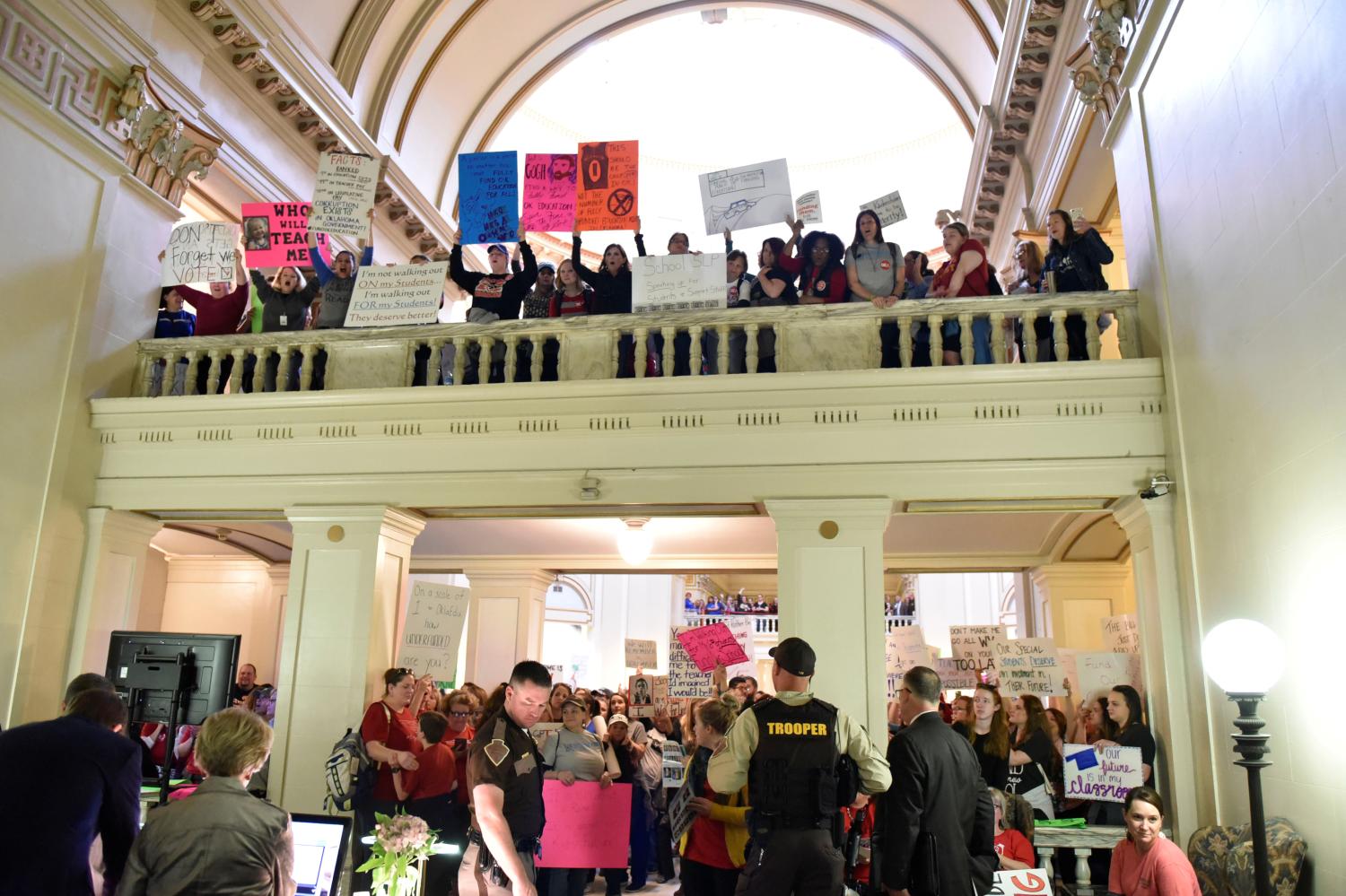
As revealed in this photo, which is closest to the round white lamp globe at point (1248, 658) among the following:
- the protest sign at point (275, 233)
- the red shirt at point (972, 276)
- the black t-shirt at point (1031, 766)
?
the black t-shirt at point (1031, 766)

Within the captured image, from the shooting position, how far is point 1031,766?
21.8 feet

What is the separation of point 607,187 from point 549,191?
0.49 meters

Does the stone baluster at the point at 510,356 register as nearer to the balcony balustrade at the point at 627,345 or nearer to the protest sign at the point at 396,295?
the balcony balustrade at the point at 627,345

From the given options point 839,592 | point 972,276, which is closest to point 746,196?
point 972,276

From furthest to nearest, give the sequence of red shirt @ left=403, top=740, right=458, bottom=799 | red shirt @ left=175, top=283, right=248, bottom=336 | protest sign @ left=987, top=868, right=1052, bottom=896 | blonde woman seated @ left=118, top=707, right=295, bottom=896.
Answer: red shirt @ left=175, top=283, right=248, bottom=336 → red shirt @ left=403, top=740, right=458, bottom=799 → protest sign @ left=987, top=868, right=1052, bottom=896 → blonde woman seated @ left=118, top=707, right=295, bottom=896

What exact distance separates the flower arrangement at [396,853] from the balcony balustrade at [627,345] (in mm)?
4153

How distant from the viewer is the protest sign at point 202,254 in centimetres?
852

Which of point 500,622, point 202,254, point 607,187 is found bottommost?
point 500,622

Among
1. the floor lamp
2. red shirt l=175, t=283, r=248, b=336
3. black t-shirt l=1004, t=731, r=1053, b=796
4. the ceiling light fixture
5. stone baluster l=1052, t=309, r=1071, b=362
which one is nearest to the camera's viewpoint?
the floor lamp

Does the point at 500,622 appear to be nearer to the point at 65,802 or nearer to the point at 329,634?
the point at 329,634

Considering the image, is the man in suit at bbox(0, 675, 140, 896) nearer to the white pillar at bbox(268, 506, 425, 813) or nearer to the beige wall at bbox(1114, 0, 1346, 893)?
the white pillar at bbox(268, 506, 425, 813)

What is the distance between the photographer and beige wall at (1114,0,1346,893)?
4527 mm

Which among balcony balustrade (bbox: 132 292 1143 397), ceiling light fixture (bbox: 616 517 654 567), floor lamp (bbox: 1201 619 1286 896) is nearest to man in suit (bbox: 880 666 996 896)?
floor lamp (bbox: 1201 619 1286 896)

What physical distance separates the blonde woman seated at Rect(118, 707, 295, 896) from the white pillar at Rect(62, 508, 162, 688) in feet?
19.2
